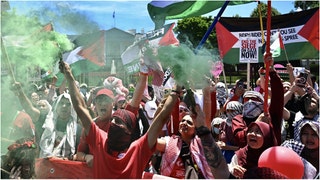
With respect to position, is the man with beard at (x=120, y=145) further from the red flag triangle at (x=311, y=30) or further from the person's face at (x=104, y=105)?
the red flag triangle at (x=311, y=30)

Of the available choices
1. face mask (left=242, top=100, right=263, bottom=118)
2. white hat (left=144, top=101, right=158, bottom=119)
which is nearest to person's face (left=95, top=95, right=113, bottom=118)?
face mask (left=242, top=100, right=263, bottom=118)

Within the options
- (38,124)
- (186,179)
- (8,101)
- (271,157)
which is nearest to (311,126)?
(271,157)

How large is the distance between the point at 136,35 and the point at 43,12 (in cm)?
135

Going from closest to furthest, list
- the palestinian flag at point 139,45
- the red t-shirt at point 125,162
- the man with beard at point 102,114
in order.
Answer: the red t-shirt at point 125,162
the man with beard at point 102,114
the palestinian flag at point 139,45

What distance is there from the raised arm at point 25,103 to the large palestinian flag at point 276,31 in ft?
15.7

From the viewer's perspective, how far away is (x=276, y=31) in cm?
859

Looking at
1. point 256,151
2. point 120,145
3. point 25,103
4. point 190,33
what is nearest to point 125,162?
point 120,145

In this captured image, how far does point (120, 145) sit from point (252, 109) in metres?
1.74

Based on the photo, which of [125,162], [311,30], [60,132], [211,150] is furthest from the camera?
[311,30]

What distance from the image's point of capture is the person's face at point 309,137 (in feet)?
11.6

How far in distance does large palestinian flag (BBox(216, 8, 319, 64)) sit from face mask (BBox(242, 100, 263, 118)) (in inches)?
148

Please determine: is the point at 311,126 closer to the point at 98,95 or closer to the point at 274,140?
the point at 274,140

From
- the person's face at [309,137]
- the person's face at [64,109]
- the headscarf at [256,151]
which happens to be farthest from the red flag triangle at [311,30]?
the person's face at [64,109]

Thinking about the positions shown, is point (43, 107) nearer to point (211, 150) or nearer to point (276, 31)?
point (211, 150)
